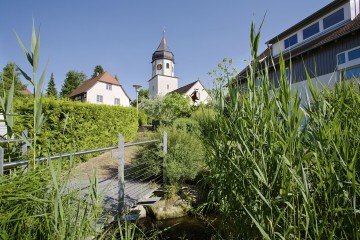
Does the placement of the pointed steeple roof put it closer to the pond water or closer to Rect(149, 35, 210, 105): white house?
Rect(149, 35, 210, 105): white house

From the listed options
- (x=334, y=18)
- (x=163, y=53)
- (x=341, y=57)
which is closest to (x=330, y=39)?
(x=341, y=57)

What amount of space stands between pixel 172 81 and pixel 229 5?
42.3 m

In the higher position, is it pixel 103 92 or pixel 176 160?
pixel 103 92

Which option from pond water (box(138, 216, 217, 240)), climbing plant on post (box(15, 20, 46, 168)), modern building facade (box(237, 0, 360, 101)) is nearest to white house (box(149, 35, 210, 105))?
modern building facade (box(237, 0, 360, 101))

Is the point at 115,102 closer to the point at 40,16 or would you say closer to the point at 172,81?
the point at 172,81

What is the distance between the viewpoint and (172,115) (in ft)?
60.9

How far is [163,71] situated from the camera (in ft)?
157

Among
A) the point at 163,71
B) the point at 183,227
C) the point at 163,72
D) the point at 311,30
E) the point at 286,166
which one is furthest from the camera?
the point at 163,72

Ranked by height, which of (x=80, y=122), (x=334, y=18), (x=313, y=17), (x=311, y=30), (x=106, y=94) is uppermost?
(x=313, y=17)

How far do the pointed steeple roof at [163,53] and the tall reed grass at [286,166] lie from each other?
48.6 metres

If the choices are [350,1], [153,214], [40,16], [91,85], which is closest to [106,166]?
[153,214]

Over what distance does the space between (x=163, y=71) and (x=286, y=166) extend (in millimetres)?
48045

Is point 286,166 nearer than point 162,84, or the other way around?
point 286,166

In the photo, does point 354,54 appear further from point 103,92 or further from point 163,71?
point 163,71
